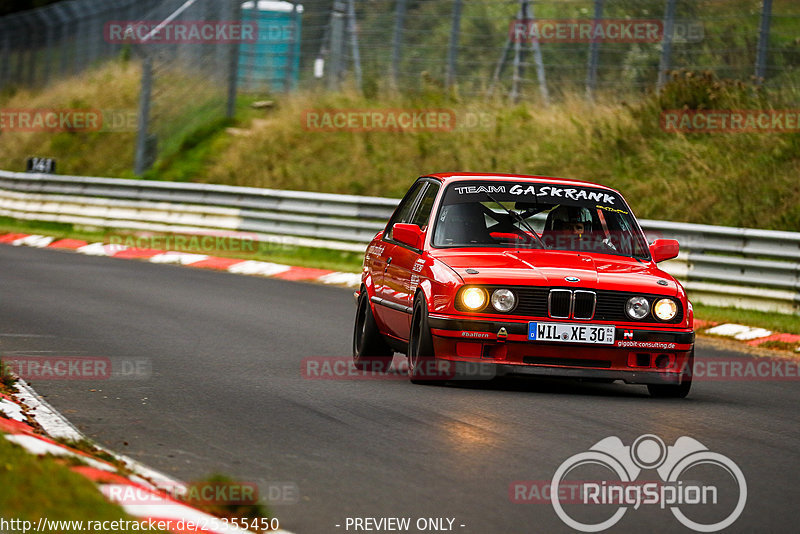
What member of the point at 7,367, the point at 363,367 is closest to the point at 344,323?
the point at 363,367

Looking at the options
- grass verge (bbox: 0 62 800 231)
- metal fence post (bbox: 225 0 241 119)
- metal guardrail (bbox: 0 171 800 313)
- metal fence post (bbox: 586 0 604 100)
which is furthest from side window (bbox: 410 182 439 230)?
metal fence post (bbox: 225 0 241 119)

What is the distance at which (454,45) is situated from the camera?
2614 cm

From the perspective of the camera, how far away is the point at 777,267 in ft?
50.9

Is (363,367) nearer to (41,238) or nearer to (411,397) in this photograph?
(411,397)

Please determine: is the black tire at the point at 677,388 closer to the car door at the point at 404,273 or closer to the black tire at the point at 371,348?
the car door at the point at 404,273

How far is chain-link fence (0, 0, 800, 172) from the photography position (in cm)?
2184

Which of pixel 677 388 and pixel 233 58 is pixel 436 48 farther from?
pixel 677 388

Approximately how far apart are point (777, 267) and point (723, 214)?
12.0 ft

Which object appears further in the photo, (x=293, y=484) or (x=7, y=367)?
(x=7, y=367)

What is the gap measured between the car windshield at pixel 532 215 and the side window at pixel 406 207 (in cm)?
77

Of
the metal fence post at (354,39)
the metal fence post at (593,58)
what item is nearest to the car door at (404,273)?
the metal fence post at (593,58)

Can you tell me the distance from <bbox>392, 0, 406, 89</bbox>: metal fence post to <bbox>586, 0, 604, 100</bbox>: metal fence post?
4.53 m

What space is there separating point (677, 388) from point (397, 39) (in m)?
18.9

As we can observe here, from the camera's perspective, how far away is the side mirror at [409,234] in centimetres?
953
